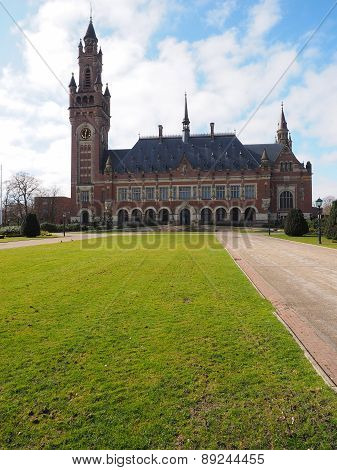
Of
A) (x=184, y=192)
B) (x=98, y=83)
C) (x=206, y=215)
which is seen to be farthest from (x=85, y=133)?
(x=206, y=215)

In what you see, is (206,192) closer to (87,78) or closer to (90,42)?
(87,78)

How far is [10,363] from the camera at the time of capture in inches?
185

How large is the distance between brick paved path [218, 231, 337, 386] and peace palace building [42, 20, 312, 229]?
164 feet

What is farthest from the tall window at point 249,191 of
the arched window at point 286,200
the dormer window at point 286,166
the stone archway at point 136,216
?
the stone archway at point 136,216

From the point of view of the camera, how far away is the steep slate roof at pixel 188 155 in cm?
6688

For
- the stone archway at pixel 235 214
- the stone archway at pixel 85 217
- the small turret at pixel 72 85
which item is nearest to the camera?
the stone archway at pixel 235 214

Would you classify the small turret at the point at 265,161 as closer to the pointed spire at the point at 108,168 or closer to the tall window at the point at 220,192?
the tall window at the point at 220,192

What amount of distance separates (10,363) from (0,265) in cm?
1015

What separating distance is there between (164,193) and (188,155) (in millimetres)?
9373

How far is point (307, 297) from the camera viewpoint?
8742 mm

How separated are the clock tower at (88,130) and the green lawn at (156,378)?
62.6 m

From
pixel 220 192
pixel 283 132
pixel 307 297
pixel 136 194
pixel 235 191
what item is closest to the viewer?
pixel 307 297

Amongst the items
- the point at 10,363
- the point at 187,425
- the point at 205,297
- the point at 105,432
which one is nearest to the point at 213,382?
the point at 187,425
